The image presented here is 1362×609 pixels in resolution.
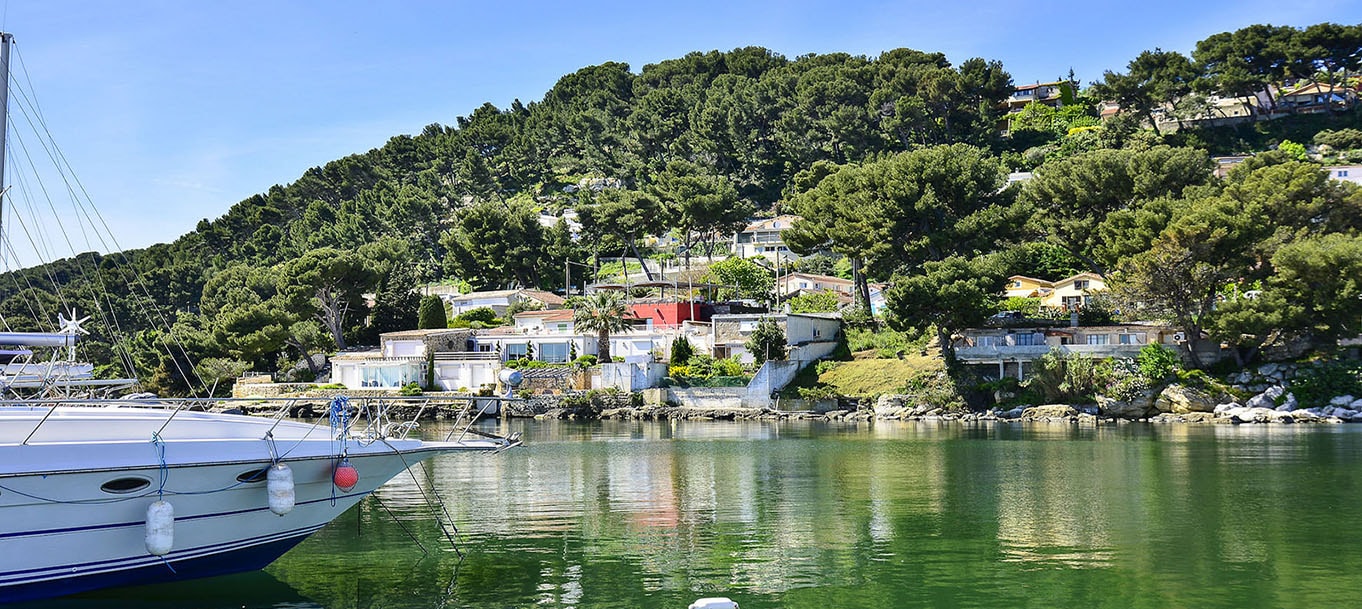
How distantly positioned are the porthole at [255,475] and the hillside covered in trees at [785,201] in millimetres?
14129

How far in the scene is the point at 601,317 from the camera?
6788 centimetres

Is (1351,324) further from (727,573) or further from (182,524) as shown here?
(182,524)

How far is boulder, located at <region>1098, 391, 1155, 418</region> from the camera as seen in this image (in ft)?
180

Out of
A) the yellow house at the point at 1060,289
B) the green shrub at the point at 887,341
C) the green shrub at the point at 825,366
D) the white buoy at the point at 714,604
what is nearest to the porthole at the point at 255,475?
the white buoy at the point at 714,604

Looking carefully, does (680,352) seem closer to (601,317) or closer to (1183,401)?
(601,317)

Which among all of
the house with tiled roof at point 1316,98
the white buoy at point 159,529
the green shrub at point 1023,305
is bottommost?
the white buoy at point 159,529

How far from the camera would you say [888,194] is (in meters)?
64.9

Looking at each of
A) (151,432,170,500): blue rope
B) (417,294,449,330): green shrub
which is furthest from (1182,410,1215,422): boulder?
(417,294,449,330): green shrub

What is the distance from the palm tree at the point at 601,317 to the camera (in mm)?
68188

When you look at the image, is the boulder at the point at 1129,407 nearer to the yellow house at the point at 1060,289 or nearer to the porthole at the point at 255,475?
the yellow house at the point at 1060,289

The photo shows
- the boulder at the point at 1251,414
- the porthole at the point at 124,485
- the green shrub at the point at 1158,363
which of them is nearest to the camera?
the porthole at the point at 124,485

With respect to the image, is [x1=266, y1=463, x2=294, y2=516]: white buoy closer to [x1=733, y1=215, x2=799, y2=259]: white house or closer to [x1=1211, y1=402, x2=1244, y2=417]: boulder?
[x1=1211, y1=402, x2=1244, y2=417]: boulder

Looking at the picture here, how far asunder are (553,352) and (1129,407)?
1322 inches

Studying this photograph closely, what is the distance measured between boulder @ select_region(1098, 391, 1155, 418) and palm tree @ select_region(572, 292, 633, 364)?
28.1 m
